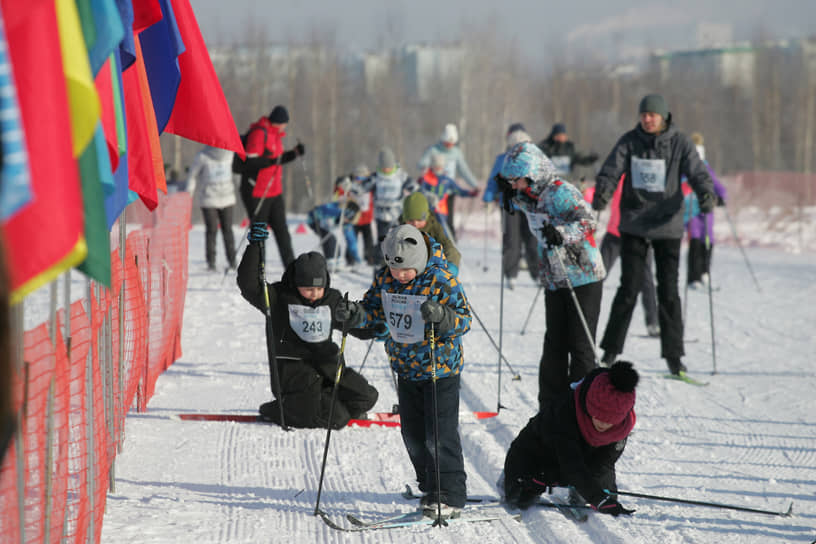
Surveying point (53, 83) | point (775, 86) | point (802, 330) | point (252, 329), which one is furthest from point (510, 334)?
point (775, 86)

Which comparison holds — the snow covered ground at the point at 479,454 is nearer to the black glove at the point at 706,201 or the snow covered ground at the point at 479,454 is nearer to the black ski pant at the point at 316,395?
the black ski pant at the point at 316,395

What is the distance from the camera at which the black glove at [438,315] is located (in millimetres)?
3619

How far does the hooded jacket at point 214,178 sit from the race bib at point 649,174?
5.83 m

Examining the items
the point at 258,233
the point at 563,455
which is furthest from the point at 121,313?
the point at 563,455

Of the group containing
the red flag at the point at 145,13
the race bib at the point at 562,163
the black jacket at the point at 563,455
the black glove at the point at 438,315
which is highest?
the red flag at the point at 145,13

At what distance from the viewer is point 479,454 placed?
481 cm

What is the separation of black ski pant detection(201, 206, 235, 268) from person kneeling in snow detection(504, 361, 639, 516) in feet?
23.5

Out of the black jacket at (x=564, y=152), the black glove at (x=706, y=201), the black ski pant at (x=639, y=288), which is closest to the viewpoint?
the black glove at (x=706, y=201)

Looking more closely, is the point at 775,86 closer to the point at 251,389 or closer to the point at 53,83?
the point at 251,389

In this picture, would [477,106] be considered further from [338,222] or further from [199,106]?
[199,106]

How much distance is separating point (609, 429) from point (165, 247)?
408 cm

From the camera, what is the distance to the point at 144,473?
447cm

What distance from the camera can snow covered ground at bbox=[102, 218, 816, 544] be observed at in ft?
12.5

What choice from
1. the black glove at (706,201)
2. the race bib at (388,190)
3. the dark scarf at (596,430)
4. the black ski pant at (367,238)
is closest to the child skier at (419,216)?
the black glove at (706,201)
